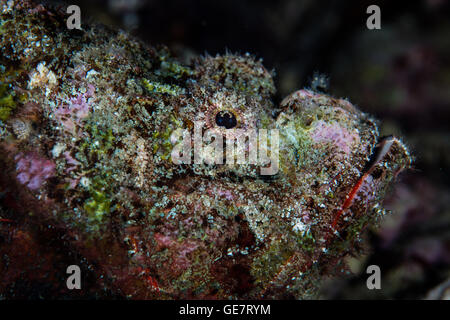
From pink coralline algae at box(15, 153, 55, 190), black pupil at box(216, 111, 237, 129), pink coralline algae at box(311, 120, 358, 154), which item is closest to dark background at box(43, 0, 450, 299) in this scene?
pink coralline algae at box(311, 120, 358, 154)

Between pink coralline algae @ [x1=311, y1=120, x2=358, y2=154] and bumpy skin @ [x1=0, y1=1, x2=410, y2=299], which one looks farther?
pink coralline algae @ [x1=311, y1=120, x2=358, y2=154]

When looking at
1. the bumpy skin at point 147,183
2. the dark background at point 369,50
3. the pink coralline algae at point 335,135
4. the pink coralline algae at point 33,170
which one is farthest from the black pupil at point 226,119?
the dark background at point 369,50

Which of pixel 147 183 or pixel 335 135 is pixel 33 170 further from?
pixel 335 135

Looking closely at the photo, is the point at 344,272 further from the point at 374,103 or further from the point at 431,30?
the point at 431,30

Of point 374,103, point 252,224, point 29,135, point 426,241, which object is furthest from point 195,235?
point 374,103

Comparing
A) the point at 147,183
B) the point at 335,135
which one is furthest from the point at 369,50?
the point at 147,183

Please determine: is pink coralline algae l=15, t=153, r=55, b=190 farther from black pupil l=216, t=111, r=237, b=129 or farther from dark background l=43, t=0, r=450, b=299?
dark background l=43, t=0, r=450, b=299
